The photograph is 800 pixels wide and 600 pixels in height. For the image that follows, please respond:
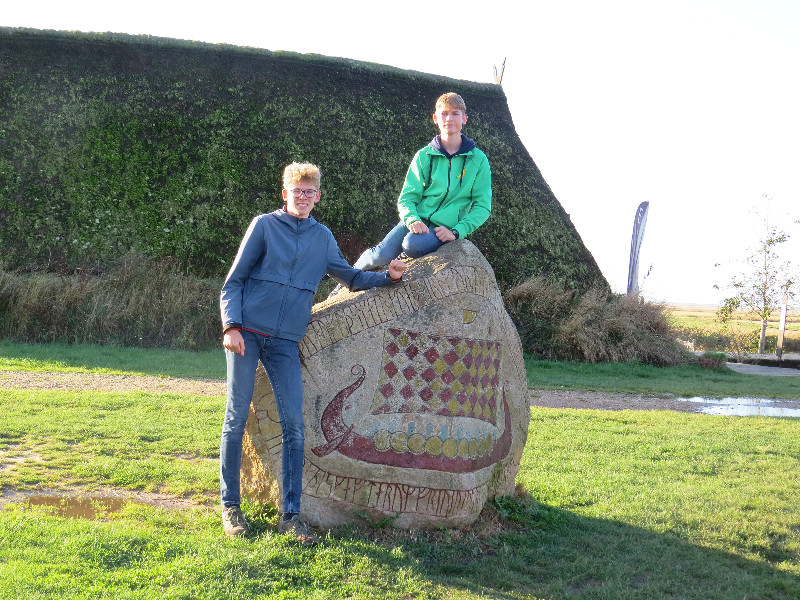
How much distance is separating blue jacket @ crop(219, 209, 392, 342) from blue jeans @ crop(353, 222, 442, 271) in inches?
29.7

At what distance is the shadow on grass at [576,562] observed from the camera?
12.3 feet

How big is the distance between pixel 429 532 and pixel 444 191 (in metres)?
2.13

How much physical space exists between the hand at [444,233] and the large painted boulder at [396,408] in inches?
6.4

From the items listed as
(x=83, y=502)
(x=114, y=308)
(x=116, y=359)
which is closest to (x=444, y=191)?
(x=83, y=502)

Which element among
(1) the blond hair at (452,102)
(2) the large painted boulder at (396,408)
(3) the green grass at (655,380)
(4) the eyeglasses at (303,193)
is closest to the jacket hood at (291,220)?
(4) the eyeglasses at (303,193)

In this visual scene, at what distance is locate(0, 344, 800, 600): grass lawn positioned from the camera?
3.48 meters

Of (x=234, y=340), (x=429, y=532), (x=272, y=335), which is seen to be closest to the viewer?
(x=234, y=340)

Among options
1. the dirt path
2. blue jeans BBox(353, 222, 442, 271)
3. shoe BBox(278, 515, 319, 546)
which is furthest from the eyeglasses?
the dirt path

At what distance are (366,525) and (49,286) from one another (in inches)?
409

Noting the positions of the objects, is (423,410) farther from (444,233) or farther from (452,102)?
(452,102)

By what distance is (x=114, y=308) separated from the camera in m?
12.9

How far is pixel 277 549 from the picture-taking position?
3764mm

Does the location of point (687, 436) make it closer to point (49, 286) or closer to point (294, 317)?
point (294, 317)

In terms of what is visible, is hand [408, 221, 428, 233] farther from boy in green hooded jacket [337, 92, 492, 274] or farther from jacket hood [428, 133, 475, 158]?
jacket hood [428, 133, 475, 158]
